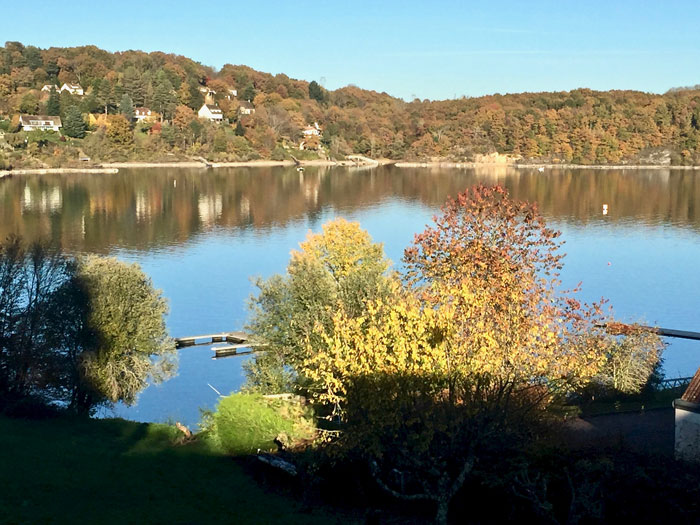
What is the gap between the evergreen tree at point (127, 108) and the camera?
123 meters

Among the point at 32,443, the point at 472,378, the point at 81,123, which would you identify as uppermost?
the point at 81,123

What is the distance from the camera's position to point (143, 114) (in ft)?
424

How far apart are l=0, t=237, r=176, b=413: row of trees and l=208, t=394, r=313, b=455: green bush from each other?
5.15 m

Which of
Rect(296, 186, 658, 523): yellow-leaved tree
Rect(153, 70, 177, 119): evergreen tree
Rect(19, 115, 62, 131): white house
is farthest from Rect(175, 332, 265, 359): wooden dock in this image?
Rect(153, 70, 177, 119): evergreen tree

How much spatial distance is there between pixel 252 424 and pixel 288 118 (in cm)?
12734

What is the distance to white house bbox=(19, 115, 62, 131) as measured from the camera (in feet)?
378

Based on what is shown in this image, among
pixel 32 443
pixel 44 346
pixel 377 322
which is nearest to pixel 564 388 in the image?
pixel 377 322

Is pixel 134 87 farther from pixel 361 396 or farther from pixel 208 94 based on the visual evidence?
pixel 361 396

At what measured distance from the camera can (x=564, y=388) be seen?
16.9 metres

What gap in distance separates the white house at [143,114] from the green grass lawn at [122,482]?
11534 cm

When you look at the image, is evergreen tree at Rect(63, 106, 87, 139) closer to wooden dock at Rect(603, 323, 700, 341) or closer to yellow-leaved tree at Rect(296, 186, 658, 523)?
wooden dock at Rect(603, 323, 700, 341)

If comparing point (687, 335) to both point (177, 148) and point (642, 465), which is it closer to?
point (642, 465)

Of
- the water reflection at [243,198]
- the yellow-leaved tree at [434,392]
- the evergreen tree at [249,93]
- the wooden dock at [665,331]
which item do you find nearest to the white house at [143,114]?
the water reflection at [243,198]

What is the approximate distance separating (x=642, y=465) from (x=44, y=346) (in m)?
15.2
